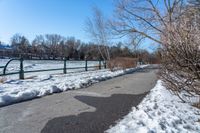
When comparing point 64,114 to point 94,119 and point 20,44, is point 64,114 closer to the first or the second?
point 94,119

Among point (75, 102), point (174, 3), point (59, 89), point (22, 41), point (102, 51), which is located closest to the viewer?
point (75, 102)

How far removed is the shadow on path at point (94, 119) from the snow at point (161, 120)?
0.78 feet

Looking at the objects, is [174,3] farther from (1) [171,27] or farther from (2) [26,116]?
(2) [26,116]

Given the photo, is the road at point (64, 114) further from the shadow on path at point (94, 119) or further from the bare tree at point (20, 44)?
the bare tree at point (20, 44)

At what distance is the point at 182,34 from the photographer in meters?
4.18

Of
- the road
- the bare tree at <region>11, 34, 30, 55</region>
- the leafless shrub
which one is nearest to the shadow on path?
the road

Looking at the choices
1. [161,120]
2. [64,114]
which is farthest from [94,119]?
[161,120]

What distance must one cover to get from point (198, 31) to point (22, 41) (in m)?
108

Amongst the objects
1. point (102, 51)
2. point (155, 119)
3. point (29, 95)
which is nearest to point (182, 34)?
point (155, 119)

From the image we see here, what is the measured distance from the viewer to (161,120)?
439 centimetres

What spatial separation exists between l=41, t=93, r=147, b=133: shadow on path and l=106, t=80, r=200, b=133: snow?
238 mm

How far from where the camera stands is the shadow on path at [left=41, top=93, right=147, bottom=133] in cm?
400

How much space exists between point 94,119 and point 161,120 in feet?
4.67

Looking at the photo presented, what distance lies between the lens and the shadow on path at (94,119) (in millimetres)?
3996
